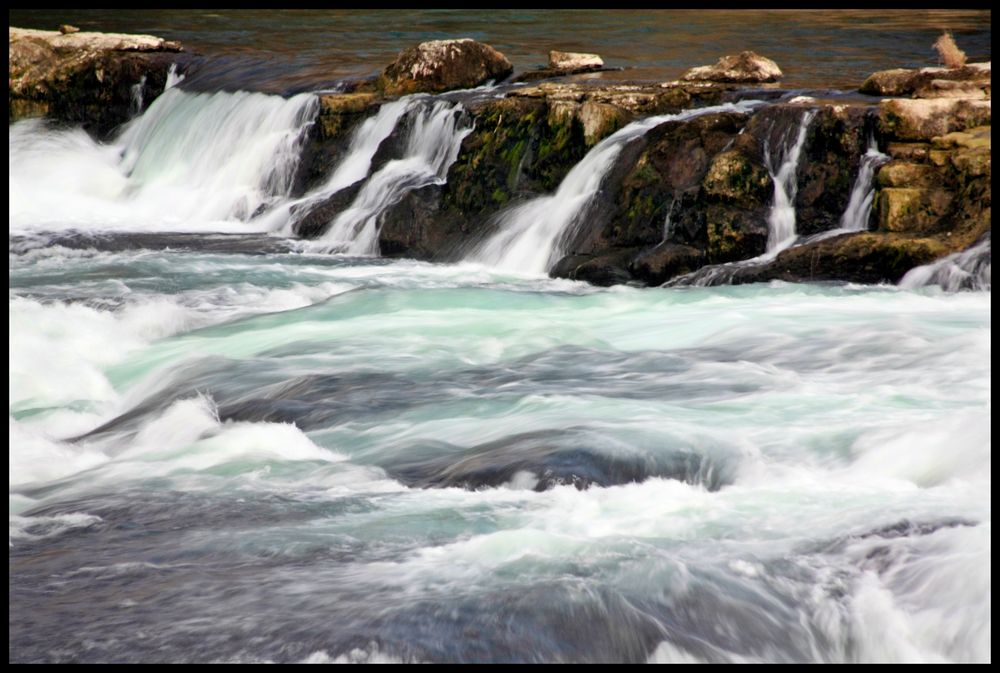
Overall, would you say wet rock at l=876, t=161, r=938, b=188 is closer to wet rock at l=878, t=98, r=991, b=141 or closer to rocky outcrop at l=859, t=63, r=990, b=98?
wet rock at l=878, t=98, r=991, b=141

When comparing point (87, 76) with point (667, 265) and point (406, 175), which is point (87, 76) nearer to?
point (406, 175)

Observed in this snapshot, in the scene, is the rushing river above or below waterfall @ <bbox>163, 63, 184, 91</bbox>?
below

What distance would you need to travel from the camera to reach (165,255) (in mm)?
12961

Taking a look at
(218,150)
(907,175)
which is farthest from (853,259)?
(218,150)

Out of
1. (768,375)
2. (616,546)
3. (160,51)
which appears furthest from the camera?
(160,51)

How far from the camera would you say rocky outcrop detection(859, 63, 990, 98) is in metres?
11.8

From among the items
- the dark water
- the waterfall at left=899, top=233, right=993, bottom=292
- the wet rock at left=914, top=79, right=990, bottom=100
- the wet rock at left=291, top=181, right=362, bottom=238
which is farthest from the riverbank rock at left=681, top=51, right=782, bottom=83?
the waterfall at left=899, top=233, right=993, bottom=292

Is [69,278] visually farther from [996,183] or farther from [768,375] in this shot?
[996,183]

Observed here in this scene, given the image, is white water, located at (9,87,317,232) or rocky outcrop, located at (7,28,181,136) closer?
white water, located at (9,87,317,232)

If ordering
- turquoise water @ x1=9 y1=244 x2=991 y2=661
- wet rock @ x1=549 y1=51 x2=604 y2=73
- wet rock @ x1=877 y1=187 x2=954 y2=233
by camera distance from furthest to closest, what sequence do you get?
wet rock @ x1=549 y1=51 x2=604 y2=73
wet rock @ x1=877 y1=187 x2=954 y2=233
turquoise water @ x1=9 y1=244 x2=991 y2=661

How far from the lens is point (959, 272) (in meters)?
9.95

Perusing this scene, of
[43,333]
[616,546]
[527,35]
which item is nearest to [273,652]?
[616,546]

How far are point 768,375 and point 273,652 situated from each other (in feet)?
14.5

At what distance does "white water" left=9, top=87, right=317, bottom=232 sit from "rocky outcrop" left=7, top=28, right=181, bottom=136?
43 centimetres
